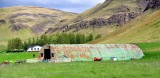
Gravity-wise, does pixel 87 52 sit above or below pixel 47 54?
above

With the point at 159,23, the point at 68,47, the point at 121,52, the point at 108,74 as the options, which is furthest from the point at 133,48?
the point at 108,74

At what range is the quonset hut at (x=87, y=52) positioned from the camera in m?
82.9

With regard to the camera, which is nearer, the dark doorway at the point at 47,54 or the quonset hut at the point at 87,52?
the quonset hut at the point at 87,52

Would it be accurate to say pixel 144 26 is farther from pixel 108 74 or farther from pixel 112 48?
pixel 108 74

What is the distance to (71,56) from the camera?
8325cm

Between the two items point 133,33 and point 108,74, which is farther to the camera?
point 133,33

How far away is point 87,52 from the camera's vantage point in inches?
3447

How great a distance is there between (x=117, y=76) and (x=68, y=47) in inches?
1869

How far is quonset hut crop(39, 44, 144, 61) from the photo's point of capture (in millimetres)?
82875

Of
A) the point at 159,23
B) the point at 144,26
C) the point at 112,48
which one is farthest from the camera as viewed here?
the point at 144,26

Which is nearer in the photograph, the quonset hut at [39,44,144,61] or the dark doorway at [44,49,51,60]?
the quonset hut at [39,44,144,61]

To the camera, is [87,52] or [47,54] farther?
[47,54]

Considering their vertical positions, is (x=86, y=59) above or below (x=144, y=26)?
below

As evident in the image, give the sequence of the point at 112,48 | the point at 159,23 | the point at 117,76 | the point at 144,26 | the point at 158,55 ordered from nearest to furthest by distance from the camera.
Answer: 1. the point at 117,76
2. the point at 158,55
3. the point at 112,48
4. the point at 159,23
5. the point at 144,26
